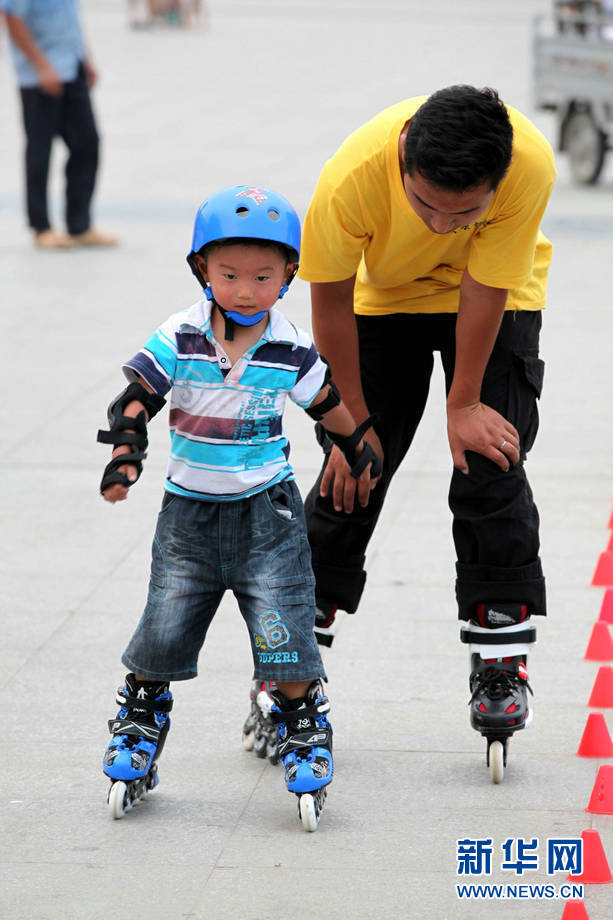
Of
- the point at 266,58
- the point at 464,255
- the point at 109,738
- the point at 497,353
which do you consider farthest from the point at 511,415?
the point at 266,58

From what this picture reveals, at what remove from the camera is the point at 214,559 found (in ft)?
10.8

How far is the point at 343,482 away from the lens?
3.57 meters

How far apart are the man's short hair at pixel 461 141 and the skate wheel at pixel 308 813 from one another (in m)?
1.35

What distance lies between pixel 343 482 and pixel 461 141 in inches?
37.0

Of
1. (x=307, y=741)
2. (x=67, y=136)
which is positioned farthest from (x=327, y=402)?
(x=67, y=136)

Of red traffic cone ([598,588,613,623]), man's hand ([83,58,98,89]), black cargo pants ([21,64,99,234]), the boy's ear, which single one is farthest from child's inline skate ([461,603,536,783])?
man's hand ([83,58,98,89])

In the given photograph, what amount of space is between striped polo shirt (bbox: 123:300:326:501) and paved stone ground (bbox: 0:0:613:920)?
76cm

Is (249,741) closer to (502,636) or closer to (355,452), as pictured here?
(502,636)

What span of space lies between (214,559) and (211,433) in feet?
0.95

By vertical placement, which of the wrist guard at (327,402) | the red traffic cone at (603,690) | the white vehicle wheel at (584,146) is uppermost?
the wrist guard at (327,402)

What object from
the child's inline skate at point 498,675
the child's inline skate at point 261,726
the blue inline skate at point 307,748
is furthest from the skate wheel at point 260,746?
the child's inline skate at point 498,675

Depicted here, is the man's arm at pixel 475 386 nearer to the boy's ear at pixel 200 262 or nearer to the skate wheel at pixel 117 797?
the boy's ear at pixel 200 262

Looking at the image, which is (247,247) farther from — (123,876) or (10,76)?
(10,76)

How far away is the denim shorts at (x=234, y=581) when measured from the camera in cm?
326
